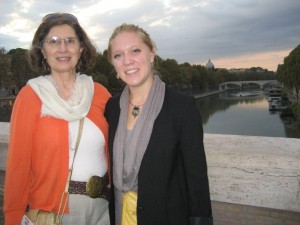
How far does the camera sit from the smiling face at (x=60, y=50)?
254cm

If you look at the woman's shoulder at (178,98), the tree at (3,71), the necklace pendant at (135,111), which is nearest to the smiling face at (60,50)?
the necklace pendant at (135,111)

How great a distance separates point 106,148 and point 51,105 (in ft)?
1.80

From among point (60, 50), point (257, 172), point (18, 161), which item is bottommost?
point (257, 172)

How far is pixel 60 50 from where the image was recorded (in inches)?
99.7

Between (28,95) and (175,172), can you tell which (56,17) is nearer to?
(28,95)

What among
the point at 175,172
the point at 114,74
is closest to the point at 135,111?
the point at 175,172

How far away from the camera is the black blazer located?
2062 mm

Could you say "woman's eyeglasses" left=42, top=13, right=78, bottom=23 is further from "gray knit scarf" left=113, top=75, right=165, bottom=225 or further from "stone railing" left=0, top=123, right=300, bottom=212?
"stone railing" left=0, top=123, right=300, bottom=212

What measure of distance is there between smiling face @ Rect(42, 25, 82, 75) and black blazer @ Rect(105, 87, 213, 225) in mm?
918

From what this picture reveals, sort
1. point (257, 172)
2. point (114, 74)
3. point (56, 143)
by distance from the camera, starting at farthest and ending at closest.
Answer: point (114, 74), point (257, 172), point (56, 143)

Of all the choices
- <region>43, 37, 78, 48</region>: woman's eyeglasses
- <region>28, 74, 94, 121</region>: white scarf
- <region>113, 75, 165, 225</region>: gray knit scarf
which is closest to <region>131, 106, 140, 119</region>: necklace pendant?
<region>113, 75, 165, 225</region>: gray knit scarf

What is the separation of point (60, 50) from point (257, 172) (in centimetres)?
188

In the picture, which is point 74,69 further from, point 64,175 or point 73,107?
point 64,175

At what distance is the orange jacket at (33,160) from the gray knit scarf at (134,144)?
40 centimetres
